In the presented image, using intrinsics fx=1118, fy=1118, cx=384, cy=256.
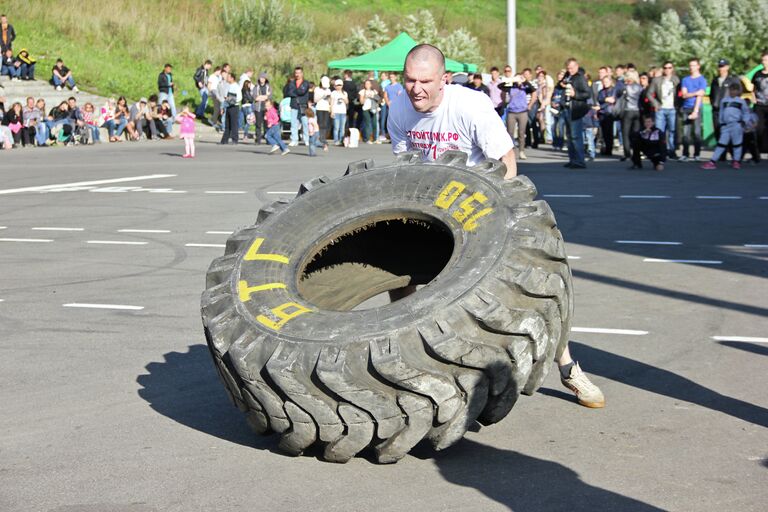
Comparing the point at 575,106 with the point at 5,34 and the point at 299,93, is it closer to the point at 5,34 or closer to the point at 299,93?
the point at 299,93

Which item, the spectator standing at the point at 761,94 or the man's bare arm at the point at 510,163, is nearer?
the man's bare arm at the point at 510,163

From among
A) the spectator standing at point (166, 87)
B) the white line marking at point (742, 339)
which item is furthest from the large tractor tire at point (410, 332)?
the spectator standing at point (166, 87)

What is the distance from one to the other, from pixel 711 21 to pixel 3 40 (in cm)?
2700

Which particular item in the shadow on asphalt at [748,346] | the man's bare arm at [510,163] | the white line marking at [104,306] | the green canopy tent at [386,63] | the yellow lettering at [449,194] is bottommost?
the shadow on asphalt at [748,346]

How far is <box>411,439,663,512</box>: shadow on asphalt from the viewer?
4.43m

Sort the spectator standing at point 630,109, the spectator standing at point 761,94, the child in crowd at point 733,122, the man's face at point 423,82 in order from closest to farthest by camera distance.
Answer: the man's face at point 423,82
the child in crowd at point 733,122
the spectator standing at point 761,94
the spectator standing at point 630,109

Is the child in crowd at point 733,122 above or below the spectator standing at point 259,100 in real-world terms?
below

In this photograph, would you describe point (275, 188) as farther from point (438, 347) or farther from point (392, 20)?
point (392, 20)

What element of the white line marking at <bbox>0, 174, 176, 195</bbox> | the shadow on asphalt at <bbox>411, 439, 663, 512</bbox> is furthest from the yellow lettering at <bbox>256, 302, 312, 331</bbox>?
the white line marking at <bbox>0, 174, 176, 195</bbox>

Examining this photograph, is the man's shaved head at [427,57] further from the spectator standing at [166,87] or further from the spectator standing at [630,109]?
the spectator standing at [166,87]

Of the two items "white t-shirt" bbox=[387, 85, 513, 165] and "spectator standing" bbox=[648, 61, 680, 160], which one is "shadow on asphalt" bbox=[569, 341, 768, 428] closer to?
"white t-shirt" bbox=[387, 85, 513, 165]

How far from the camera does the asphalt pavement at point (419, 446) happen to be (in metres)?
4.66

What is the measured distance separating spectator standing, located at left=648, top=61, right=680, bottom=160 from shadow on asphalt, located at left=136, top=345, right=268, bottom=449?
1627cm

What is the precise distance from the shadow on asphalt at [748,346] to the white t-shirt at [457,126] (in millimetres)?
2230
